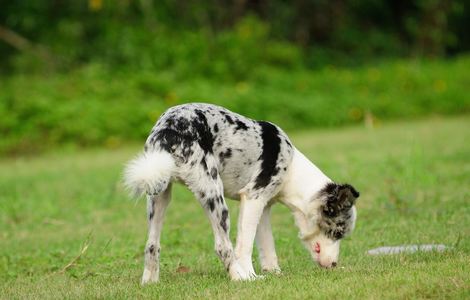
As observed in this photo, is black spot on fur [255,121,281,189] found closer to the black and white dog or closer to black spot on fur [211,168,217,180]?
the black and white dog

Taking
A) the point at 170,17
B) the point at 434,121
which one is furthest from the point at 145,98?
the point at 434,121

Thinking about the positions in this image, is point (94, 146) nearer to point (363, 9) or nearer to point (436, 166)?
point (436, 166)

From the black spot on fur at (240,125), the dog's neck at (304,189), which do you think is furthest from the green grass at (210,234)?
the black spot on fur at (240,125)

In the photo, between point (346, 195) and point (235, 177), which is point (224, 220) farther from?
point (346, 195)

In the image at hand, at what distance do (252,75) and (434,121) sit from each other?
4585mm

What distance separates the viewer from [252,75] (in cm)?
2081

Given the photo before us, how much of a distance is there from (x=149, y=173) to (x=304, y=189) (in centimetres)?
154

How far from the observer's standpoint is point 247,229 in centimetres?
653

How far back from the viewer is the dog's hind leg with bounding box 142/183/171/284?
6.25 meters

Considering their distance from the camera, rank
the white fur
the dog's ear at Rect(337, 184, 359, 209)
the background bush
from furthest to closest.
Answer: the background bush, the white fur, the dog's ear at Rect(337, 184, 359, 209)

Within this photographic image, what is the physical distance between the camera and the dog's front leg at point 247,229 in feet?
21.3

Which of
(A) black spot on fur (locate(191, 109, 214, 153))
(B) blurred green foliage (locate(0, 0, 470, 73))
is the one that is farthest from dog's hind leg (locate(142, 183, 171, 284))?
(B) blurred green foliage (locate(0, 0, 470, 73))

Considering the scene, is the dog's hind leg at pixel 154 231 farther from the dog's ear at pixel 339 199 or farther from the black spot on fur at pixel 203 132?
the dog's ear at pixel 339 199

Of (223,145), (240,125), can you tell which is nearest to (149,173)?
(223,145)
